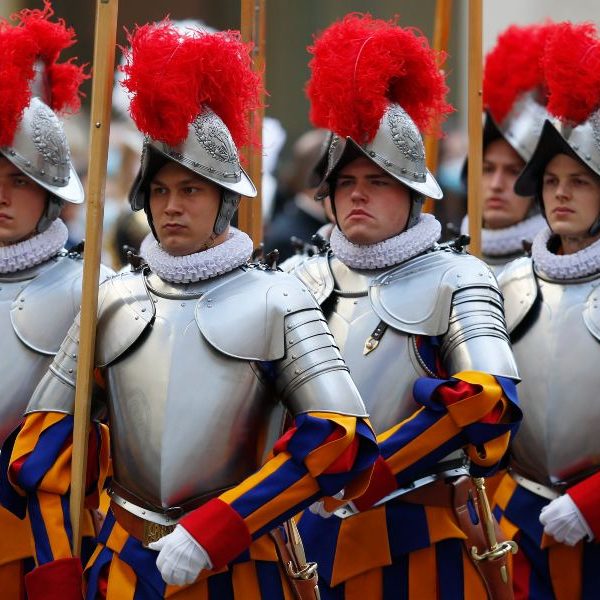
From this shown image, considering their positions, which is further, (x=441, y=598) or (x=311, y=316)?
(x=441, y=598)

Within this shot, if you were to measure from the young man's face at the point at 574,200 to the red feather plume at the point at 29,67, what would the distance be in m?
1.84

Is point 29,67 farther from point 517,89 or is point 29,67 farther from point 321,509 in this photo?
point 517,89

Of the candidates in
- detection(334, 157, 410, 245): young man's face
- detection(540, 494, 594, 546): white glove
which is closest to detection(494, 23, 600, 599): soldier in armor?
detection(540, 494, 594, 546): white glove

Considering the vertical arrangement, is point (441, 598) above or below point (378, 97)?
below

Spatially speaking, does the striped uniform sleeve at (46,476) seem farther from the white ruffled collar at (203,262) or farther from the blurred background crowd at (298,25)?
the blurred background crowd at (298,25)

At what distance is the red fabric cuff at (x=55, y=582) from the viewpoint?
4.50m

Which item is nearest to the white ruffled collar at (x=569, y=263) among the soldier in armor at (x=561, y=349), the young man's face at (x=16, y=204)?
the soldier in armor at (x=561, y=349)

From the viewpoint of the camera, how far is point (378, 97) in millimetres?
5258

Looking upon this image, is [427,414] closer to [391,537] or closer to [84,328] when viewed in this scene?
[391,537]

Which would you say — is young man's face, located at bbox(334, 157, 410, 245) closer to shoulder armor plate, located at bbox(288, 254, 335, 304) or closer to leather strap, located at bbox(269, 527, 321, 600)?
shoulder armor plate, located at bbox(288, 254, 335, 304)

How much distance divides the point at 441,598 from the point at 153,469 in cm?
119

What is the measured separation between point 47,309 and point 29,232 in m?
0.37

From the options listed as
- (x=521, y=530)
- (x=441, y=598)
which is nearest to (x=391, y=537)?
(x=441, y=598)

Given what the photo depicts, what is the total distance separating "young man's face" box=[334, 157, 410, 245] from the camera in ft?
17.4
